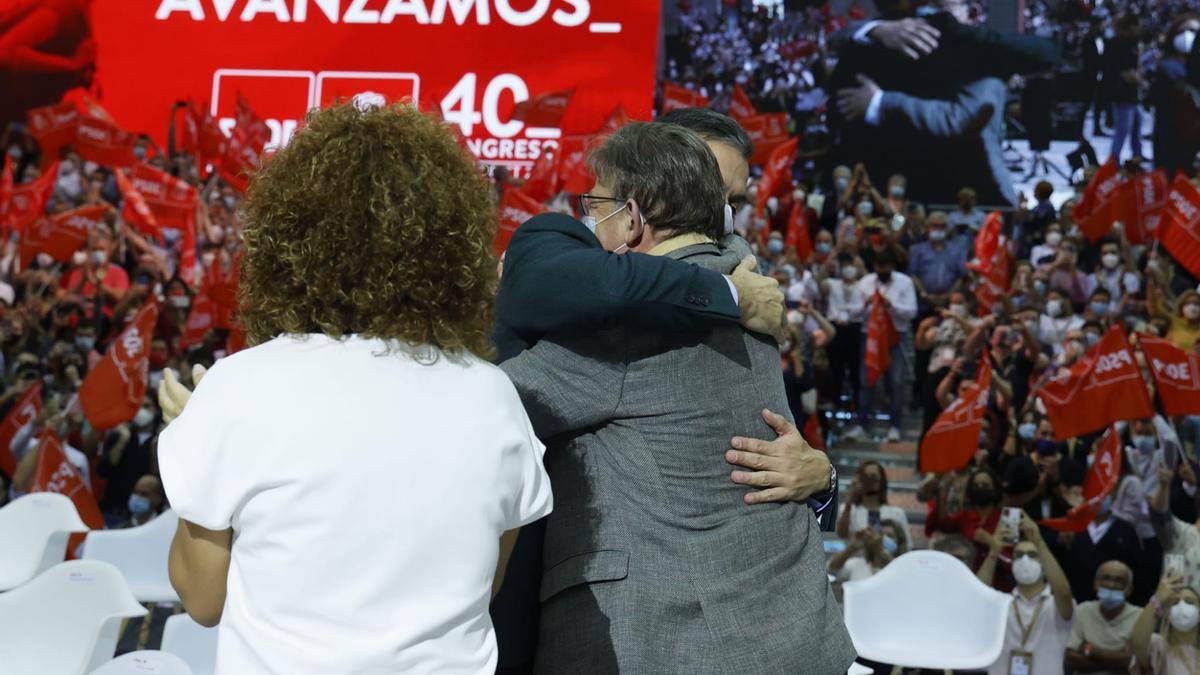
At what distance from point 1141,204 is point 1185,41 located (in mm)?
4756

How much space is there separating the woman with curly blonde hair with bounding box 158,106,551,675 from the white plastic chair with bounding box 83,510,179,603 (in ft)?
14.9

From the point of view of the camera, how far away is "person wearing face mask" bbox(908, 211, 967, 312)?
10.3 meters

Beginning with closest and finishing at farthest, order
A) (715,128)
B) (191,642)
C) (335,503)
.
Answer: (335,503) → (715,128) → (191,642)

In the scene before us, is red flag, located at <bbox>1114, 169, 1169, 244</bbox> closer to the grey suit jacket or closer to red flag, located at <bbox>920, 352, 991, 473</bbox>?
red flag, located at <bbox>920, 352, 991, 473</bbox>

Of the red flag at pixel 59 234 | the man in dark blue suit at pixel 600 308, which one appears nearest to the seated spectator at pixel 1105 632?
the man in dark blue suit at pixel 600 308

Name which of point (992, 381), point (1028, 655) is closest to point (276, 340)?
point (1028, 655)

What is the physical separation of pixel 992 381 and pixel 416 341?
7395 millimetres

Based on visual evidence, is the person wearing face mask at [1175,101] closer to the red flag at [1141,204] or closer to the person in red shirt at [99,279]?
the red flag at [1141,204]

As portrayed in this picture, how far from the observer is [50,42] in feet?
51.1

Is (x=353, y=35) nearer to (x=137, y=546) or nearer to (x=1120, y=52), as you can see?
(x=1120, y=52)

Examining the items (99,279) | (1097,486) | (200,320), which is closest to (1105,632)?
(1097,486)

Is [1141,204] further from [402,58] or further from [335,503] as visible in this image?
[335,503]

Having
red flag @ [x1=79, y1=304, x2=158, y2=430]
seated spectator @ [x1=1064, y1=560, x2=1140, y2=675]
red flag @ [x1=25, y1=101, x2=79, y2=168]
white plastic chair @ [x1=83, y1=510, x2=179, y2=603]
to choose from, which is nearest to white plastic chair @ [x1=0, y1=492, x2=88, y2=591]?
white plastic chair @ [x1=83, y1=510, x2=179, y2=603]

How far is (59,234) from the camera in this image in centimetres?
1035
